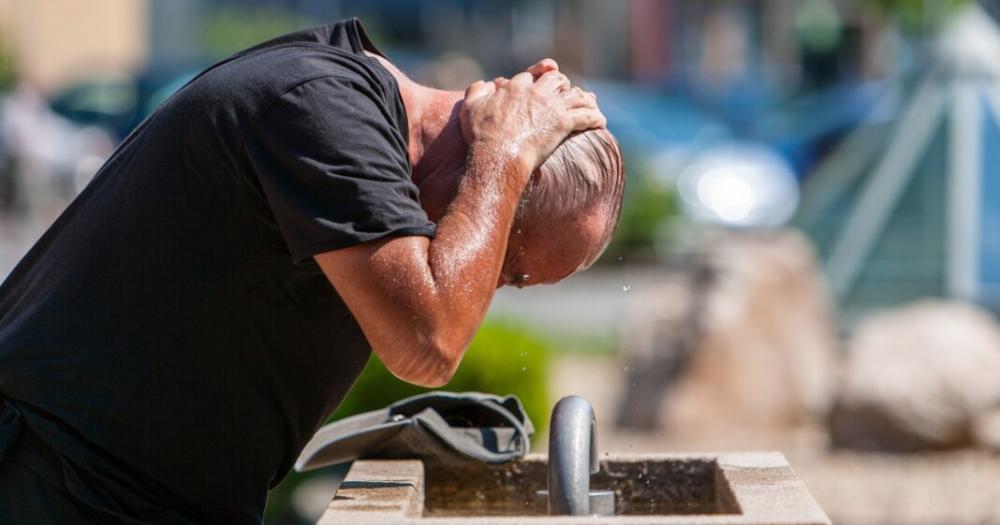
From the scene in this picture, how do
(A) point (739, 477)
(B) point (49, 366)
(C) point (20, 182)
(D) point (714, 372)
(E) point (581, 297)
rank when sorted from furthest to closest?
1. (C) point (20, 182)
2. (E) point (581, 297)
3. (D) point (714, 372)
4. (A) point (739, 477)
5. (B) point (49, 366)

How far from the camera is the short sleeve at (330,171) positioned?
2.09m

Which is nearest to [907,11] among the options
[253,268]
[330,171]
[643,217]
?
[643,217]

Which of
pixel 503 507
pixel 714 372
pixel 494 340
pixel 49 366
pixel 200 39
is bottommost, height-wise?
pixel 200 39

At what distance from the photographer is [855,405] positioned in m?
8.06

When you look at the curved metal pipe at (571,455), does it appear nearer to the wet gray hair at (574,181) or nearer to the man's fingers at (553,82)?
the wet gray hair at (574,181)

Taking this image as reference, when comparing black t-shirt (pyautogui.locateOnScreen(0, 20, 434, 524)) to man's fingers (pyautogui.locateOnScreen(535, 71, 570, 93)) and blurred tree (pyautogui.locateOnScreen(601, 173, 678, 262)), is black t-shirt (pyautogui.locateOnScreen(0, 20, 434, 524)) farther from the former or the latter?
blurred tree (pyautogui.locateOnScreen(601, 173, 678, 262))

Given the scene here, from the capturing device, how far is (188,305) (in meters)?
2.26

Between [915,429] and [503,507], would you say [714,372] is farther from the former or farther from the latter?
[503,507]

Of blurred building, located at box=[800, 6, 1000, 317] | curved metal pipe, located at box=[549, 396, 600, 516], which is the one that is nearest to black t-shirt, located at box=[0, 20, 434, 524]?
curved metal pipe, located at box=[549, 396, 600, 516]

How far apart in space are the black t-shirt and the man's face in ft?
0.88

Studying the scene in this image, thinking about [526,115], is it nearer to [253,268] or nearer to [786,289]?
[253,268]

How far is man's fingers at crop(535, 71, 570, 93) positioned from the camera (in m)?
2.46

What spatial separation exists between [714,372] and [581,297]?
5.23 meters

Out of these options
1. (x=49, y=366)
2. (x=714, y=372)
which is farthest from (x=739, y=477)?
(x=714, y=372)
